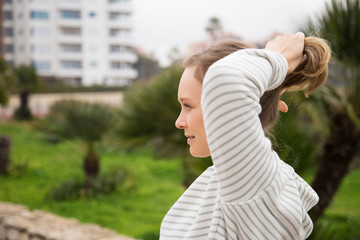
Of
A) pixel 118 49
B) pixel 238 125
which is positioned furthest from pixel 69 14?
pixel 238 125

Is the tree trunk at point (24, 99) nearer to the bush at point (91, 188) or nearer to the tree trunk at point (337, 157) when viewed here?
the bush at point (91, 188)

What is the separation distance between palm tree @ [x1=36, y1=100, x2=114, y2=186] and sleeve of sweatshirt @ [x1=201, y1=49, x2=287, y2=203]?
691 cm

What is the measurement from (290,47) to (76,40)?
151ft

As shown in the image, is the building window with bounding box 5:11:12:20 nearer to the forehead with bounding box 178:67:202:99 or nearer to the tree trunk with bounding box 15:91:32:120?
the tree trunk with bounding box 15:91:32:120

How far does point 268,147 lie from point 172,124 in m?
3.94

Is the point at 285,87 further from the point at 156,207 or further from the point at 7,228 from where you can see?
the point at 156,207

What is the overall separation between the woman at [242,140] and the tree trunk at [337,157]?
298 centimetres

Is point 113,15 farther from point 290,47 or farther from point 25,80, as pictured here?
point 290,47

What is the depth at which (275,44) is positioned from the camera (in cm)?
91

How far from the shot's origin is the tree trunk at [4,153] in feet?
32.1

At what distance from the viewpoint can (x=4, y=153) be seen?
9797mm

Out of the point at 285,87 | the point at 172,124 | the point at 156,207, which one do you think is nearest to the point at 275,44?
the point at 285,87

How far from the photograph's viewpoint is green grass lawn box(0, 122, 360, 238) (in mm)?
6504

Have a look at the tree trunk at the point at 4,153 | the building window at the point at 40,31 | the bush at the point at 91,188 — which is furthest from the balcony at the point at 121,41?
the bush at the point at 91,188
